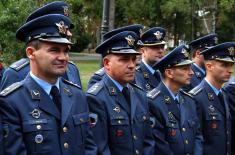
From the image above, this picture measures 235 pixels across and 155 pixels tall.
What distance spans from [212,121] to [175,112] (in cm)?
63

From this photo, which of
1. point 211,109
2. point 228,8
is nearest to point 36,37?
point 211,109

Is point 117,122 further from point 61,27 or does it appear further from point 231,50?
point 231,50

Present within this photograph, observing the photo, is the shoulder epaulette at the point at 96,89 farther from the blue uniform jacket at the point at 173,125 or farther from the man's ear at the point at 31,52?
the man's ear at the point at 31,52

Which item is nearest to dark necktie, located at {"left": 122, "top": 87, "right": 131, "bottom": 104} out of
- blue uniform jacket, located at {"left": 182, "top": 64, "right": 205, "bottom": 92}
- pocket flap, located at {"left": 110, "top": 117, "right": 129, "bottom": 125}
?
pocket flap, located at {"left": 110, "top": 117, "right": 129, "bottom": 125}

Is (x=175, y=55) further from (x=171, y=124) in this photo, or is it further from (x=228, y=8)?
(x=228, y=8)

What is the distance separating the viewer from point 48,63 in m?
3.92

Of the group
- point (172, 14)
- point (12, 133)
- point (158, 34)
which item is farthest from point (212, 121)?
point (172, 14)

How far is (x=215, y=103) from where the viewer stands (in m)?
5.72

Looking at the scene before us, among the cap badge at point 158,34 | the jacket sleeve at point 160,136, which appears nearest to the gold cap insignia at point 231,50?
the jacket sleeve at point 160,136

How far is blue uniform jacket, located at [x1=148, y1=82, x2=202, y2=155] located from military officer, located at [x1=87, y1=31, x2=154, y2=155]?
19cm

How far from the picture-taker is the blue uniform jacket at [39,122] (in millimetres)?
3797

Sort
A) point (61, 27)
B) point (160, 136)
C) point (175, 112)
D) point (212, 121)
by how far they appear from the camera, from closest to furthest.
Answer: point (61, 27) < point (160, 136) < point (175, 112) < point (212, 121)

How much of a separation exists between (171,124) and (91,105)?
0.94m

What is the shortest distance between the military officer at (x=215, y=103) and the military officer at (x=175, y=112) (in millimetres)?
225
